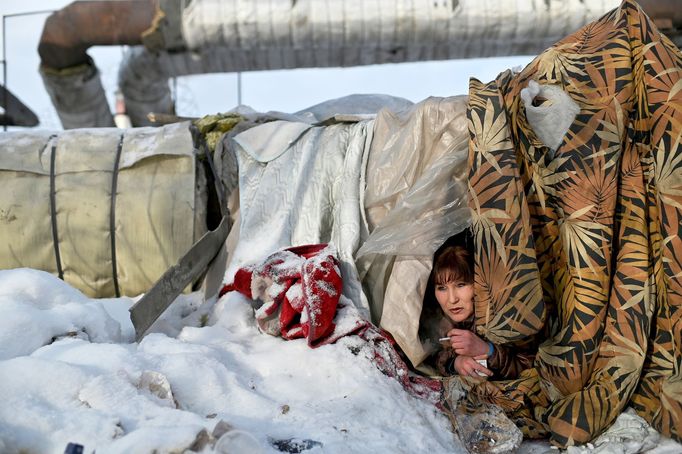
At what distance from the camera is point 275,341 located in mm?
2084

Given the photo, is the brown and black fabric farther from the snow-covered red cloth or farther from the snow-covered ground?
the snow-covered red cloth

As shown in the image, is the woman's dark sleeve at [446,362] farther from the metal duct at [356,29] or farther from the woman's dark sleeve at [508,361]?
the metal duct at [356,29]

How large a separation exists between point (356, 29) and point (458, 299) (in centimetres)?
309

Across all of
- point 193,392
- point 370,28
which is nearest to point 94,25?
point 370,28

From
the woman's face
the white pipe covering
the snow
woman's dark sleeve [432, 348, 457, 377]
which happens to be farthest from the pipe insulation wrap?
woman's dark sleeve [432, 348, 457, 377]

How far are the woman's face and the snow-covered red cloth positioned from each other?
298mm

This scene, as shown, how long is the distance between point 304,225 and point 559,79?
1.14m

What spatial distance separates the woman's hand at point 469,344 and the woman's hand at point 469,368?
2 centimetres

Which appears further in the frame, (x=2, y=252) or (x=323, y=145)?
(x=2, y=252)

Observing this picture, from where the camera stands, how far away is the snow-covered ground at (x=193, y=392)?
1279 mm

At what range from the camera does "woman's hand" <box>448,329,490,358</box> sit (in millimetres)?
1942

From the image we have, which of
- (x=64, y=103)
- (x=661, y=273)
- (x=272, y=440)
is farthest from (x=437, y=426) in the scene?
(x=64, y=103)

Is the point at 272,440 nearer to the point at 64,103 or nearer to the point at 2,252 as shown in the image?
the point at 2,252

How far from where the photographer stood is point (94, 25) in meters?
4.78
